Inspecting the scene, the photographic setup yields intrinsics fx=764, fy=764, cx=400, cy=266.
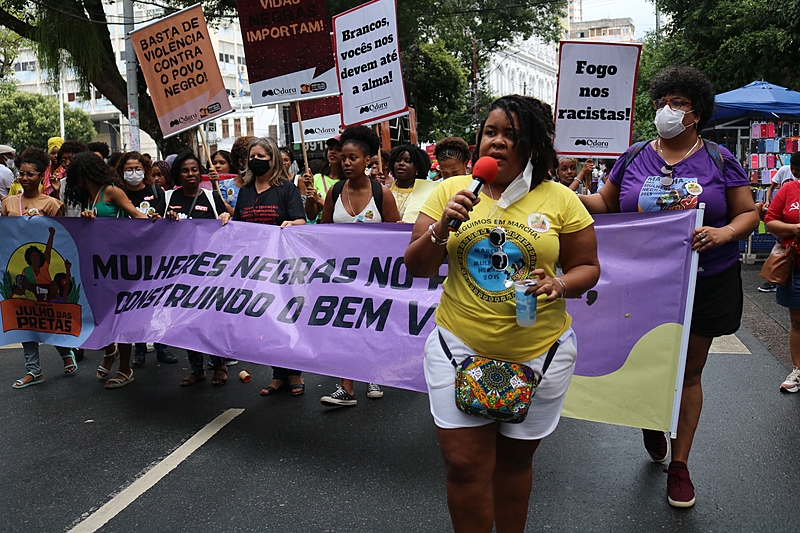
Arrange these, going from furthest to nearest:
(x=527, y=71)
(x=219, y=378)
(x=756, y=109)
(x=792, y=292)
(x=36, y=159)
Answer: (x=527, y=71), (x=756, y=109), (x=36, y=159), (x=219, y=378), (x=792, y=292)

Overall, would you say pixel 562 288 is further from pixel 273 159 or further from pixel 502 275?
pixel 273 159

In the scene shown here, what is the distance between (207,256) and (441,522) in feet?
9.46

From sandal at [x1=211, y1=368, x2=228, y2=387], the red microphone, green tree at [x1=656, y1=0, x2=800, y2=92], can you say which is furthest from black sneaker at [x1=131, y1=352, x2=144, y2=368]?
green tree at [x1=656, y1=0, x2=800, y2=92]

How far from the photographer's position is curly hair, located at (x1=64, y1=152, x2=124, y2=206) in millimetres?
6234

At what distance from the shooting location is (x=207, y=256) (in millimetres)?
5590

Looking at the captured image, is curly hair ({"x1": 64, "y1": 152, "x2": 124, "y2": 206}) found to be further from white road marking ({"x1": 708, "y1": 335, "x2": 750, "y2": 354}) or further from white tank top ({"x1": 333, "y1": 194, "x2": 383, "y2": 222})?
white road marking ({"x1": 708, "y1": 335, "x2": 750, "y2": 354})

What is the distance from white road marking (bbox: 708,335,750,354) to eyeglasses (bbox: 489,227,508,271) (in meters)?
4.95

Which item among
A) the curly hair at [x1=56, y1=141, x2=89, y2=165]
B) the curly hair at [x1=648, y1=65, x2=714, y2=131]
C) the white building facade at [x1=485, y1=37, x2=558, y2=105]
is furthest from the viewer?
the white building facade at [x1=485, y1=37, x2=558, y2=105]

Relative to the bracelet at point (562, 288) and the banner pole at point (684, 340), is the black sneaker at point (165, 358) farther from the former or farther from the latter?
the bracelet at point (562, 288)

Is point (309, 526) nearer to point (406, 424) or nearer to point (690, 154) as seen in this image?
point (406, 424)

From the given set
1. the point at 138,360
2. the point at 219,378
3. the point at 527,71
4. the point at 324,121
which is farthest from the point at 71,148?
the point at 527,71

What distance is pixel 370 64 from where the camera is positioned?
24.8 ft

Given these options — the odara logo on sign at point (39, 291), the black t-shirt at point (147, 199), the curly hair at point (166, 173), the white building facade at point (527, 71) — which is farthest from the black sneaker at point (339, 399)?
the white building facade at point (527, 71)

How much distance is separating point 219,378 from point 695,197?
3957 millimetres
